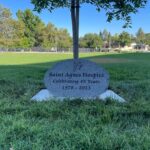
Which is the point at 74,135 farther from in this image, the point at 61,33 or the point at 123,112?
the point at 61,33

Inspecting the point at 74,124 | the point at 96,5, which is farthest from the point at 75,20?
the point at 74,124

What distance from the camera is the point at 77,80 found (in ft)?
21.8

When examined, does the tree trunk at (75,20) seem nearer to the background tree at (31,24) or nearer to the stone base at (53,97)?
the stone base at (53,97)

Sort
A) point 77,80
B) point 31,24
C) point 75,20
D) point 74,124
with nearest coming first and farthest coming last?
point 74,124, point 77,80, point 75,20, point 31,24

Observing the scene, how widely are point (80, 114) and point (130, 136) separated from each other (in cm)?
113

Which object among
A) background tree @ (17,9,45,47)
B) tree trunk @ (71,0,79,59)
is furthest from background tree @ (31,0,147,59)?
background tree @ (17,9,45,47)

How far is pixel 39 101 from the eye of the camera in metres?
6.11

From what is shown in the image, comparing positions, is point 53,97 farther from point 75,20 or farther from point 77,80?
point 75,20

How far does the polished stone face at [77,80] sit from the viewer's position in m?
6.57

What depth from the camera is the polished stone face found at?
657cm

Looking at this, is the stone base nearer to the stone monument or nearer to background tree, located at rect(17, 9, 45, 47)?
the stone monument

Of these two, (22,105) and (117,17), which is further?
(117,17)

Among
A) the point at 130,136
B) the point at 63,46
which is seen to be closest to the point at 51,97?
the point at 130,136

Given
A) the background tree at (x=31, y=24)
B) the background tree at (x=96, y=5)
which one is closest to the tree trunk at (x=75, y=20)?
the background tree at (x=96, y=5)
